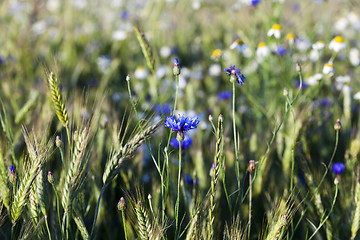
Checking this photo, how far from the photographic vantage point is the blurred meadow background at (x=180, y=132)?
102cm

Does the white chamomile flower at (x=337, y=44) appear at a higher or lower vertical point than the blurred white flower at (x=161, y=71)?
lower

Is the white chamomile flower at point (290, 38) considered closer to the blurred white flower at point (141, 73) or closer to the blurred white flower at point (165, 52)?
the blurred white flower at point (141, 73)

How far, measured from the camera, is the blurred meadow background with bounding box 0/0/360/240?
3.35ft

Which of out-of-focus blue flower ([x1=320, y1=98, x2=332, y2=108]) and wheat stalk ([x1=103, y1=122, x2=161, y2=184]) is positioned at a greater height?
out-of-focus blue flower ([x1=320, y1=98, x2=332, y2=108])

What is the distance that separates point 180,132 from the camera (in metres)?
1.01

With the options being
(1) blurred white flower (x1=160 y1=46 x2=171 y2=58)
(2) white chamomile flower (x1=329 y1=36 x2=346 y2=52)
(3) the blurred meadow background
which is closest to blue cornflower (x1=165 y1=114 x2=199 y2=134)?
(3) the blurred meadow background

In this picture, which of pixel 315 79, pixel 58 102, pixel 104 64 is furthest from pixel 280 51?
pixel 58 102

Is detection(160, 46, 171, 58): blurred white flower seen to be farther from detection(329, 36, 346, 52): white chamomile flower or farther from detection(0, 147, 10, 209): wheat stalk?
detection(0, 147, 10, 209): wheat stalk

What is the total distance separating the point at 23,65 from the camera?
2805 millimetres

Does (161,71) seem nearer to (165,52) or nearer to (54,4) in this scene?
(165,52)

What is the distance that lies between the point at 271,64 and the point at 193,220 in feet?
5.19

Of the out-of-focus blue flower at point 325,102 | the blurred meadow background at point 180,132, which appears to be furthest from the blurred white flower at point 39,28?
the out-of-focus blue flower at point 325,102

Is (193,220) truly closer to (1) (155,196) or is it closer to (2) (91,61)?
(1) (155,196)

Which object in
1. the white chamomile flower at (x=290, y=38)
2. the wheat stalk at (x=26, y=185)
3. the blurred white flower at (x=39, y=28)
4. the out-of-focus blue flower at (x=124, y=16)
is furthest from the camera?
the out-of-focus blue flower at (x=124, y=16)
